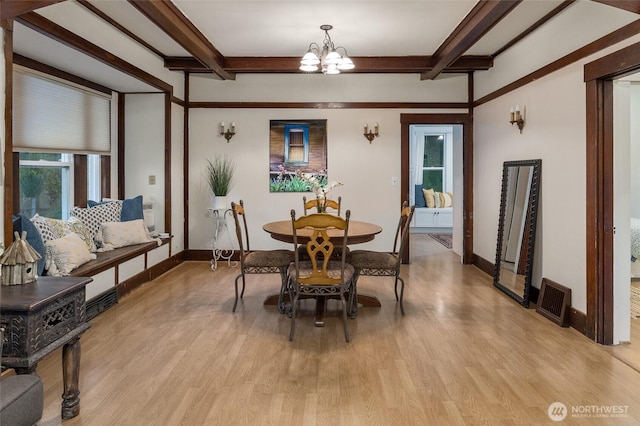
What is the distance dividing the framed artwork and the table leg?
4250mm

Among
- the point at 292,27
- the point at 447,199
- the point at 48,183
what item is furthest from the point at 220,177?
the point at 447,199

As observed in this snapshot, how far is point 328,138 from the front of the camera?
246 inches

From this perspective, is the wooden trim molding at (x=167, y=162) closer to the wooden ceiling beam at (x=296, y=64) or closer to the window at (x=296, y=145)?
the wooden ceiling beam at (x=296, y=64)

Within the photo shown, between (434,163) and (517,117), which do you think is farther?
(434,163)

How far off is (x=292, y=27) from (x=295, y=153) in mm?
2134

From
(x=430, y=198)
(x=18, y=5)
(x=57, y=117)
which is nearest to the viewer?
(x=18, y=5)

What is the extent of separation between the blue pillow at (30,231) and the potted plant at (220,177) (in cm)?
284

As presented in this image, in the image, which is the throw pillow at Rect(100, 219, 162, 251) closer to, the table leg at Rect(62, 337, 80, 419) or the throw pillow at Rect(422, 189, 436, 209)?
the table leg at Rect(62, 337, 80, 419)

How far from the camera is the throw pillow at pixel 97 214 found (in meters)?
4.43

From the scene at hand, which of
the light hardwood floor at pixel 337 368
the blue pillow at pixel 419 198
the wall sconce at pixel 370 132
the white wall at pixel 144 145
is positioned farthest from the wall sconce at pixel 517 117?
the blue pillow at pixel 419 198

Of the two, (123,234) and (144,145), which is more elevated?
(144,145)

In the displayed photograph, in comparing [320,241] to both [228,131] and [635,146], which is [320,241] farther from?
[635,146]

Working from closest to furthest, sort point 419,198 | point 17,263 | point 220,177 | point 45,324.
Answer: point 45,324, point 17,263, point 220,177, point 419,198

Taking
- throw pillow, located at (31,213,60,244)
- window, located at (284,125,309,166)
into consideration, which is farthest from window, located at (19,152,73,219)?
window, located at (284,125,309,166)
